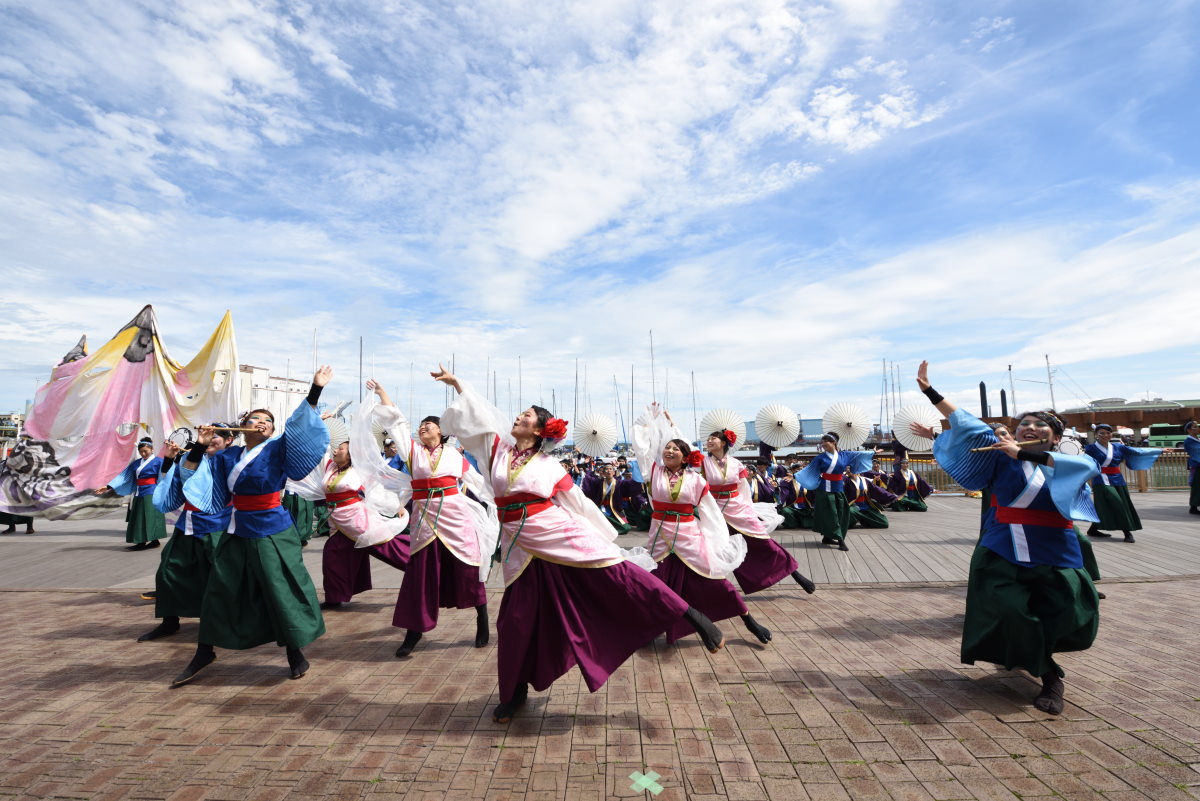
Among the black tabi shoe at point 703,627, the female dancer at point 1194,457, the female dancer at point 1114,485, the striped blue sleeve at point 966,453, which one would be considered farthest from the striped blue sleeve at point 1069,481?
the female dancer at point 1194,457

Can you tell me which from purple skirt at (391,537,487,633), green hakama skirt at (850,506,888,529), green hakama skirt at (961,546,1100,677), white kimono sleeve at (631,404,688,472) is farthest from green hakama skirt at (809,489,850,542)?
purple skirt at (391,537,487,633)

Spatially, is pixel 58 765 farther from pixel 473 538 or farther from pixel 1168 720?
pixel 1168 720

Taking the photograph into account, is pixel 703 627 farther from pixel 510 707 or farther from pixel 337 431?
pixel 337 431

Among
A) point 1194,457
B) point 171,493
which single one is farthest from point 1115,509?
point 171,493

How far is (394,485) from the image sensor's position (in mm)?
6879

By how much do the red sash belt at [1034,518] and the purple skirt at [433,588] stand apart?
3.98m

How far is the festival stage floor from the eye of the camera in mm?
2930

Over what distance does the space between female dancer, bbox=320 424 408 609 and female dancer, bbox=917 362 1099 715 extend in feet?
17.0

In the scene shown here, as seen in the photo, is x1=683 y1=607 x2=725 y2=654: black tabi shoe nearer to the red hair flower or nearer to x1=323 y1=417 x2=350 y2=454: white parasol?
the red hair flower

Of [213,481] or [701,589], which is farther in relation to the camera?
[701,589]

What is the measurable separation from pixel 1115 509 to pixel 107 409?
1746 cm

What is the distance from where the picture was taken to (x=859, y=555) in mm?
9328

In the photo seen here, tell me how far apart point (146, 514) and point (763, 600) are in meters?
10.3

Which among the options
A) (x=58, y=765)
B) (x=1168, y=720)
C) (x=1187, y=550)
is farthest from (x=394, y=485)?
(x=1187, y=550)
